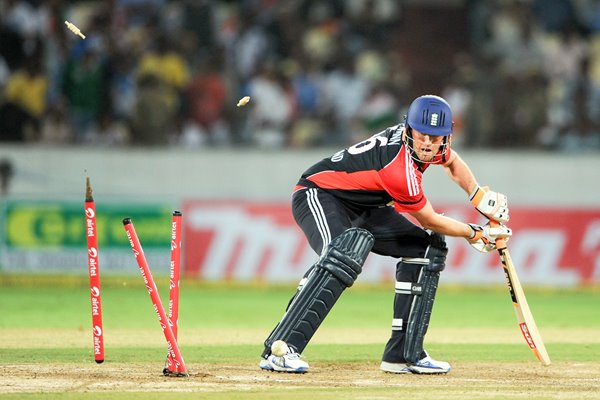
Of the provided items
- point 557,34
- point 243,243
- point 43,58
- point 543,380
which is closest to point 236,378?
point 543,380

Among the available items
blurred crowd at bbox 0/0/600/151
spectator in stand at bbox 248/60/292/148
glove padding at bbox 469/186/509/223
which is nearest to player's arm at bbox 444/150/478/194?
glove padding at bbox 469/186/509/223

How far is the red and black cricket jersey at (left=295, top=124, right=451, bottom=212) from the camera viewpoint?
7.78 meters

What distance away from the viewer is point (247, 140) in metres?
17.4

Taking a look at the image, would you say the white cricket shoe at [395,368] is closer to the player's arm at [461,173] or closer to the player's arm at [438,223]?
the player's arm at [438,223]

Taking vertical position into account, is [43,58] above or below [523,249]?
above

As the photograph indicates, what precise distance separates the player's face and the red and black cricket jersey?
81mm

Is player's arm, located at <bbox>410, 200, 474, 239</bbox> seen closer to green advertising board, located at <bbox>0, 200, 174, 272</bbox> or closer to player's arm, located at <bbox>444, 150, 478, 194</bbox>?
player's arm, located at <bbox>444, 150, 478, 194</bbox>

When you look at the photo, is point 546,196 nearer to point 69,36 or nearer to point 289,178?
point 289,178

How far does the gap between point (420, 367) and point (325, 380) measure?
2.89 ft

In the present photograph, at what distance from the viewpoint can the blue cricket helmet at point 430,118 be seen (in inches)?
312

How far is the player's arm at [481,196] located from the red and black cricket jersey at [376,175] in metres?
0.22

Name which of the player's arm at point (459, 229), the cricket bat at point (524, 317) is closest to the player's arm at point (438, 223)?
the player's arm at point (459, 229)

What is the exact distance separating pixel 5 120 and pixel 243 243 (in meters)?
4.23

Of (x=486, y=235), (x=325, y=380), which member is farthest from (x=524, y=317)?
(x=325, y=380)
